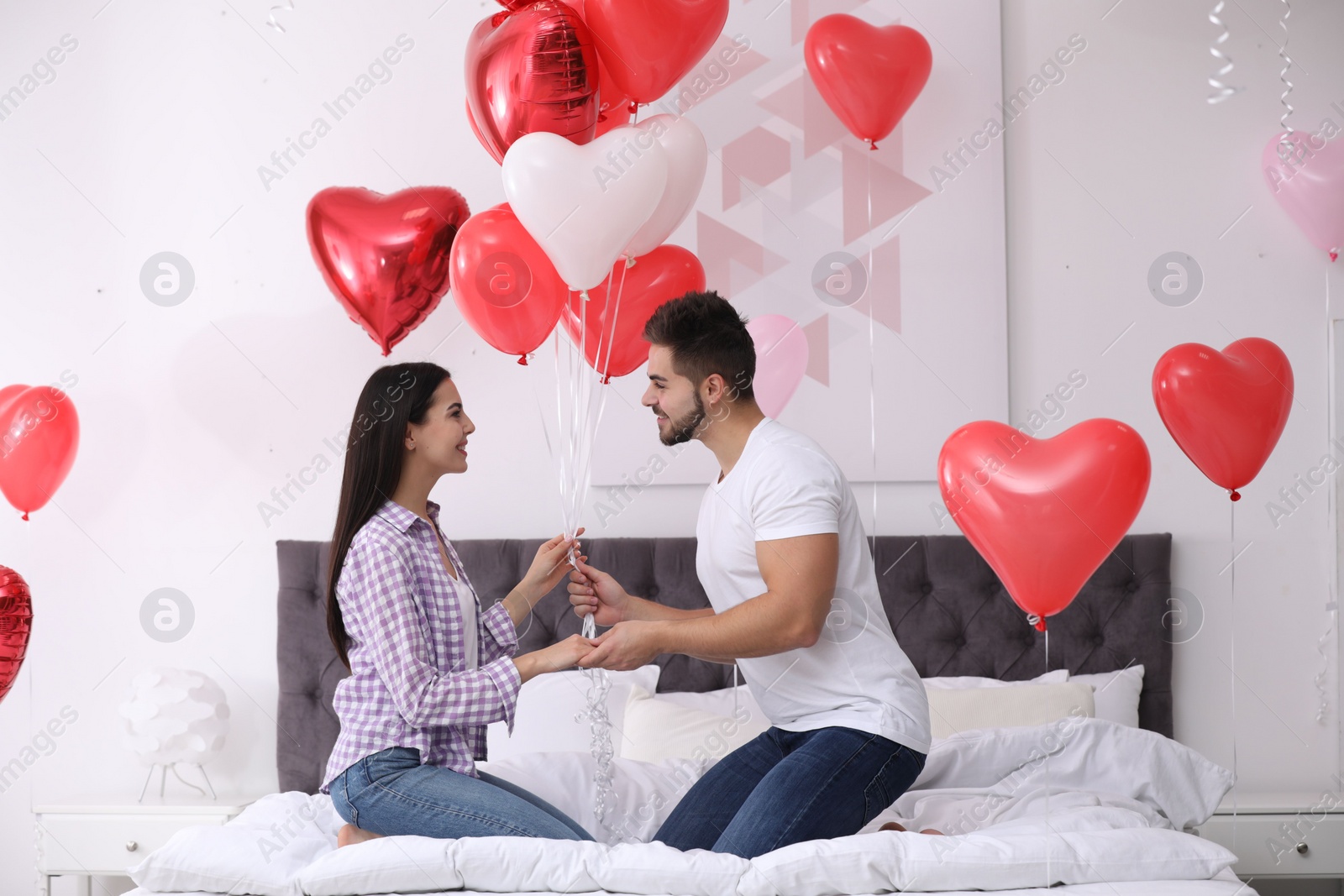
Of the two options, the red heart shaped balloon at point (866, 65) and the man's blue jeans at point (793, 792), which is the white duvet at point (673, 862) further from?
the red heart shaped balloon at point (866, 65)

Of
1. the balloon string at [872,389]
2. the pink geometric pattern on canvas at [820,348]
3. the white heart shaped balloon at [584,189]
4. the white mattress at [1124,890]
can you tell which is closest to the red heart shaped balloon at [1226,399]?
the balloon string at [872,389]

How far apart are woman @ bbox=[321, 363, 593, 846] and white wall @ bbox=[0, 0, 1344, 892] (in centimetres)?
98

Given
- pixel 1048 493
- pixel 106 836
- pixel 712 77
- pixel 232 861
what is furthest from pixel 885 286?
pixel 106 836

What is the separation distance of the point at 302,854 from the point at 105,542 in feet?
5.40

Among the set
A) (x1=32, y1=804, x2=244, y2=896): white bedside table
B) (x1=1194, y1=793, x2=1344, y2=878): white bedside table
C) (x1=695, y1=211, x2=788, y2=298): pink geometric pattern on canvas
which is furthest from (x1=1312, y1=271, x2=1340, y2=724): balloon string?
(x1=32, y1=804, x2=244, y2=896): white bedside table

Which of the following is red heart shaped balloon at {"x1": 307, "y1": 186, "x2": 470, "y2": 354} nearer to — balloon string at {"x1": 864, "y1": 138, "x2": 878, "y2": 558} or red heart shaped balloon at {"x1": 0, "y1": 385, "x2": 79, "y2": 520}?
red heart shaped balloon at {"x1": 0, "y1": 385, "x2": 79, "y2": 520}

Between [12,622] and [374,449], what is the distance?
1.00 meters

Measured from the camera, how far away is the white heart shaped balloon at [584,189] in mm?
1984

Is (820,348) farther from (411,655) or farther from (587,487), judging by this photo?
(411,655)

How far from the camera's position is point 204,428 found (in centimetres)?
298

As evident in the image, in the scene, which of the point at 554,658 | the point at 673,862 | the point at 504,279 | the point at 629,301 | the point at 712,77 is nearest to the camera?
the point at 673,862

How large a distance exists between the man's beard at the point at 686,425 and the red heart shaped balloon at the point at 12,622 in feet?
4.60

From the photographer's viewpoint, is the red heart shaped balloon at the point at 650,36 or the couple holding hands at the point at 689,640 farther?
the red heart shaped balloon at the point at 650,36

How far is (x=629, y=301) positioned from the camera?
232 cm
